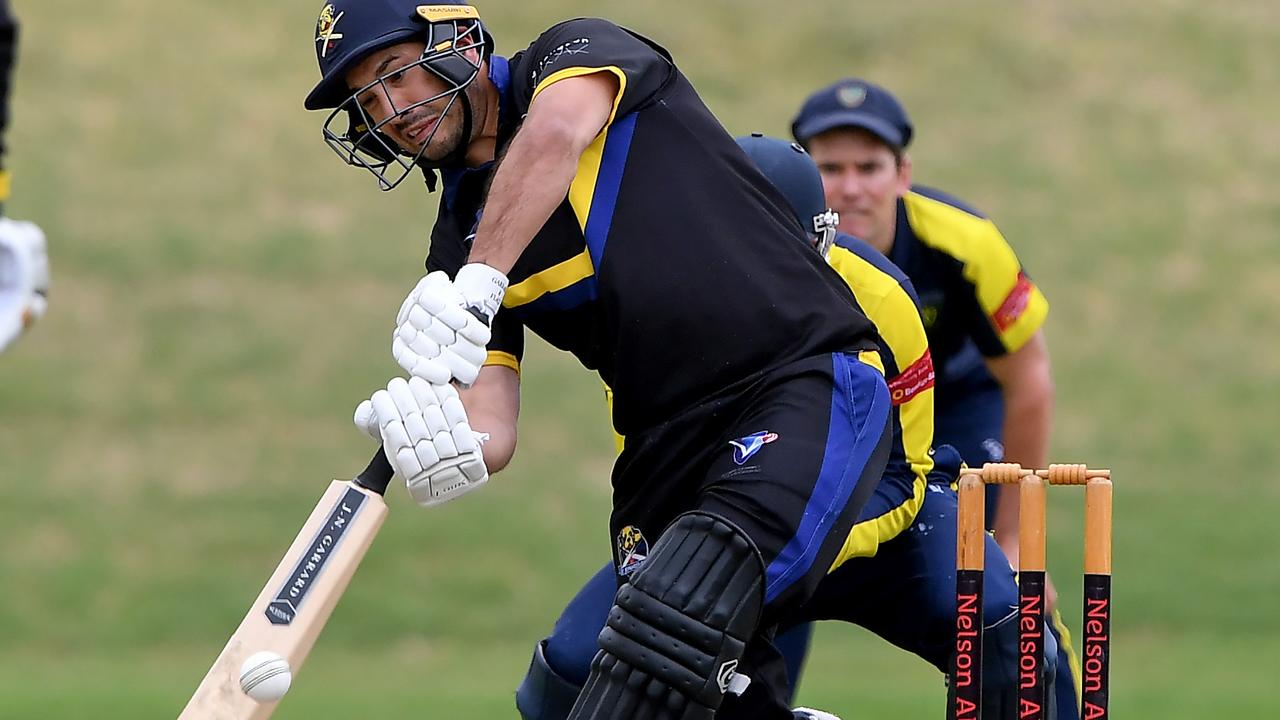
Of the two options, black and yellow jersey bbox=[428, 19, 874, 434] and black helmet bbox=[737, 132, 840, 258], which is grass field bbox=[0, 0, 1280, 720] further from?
black and yellow jersey bbox=[428, 19, 874, 434]

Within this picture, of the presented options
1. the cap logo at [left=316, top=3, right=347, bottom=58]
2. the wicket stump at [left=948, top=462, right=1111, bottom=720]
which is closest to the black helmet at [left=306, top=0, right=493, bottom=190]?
the cap logo at [left=316, top=3, right=347, bottom=58]

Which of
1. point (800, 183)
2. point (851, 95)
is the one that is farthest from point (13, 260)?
point (800, 183)

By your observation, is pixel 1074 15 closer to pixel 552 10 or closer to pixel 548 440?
pixel 552 10

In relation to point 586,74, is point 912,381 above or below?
above

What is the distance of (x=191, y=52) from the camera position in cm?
1938

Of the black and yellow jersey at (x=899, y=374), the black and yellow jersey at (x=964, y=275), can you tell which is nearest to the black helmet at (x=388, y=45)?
the black and yellow jersey at (x=899, y=374)

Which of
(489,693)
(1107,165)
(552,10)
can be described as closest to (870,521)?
(489,693)

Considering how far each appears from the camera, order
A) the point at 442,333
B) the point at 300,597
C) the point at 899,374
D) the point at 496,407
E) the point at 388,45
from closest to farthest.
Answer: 1. the point at 442,333
2. the point at 300,597
3. the point at 388,45
4. the point at 496,407
5. the point at 899,374

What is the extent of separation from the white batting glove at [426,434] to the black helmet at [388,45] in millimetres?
466

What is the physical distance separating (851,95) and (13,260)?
11.5ft

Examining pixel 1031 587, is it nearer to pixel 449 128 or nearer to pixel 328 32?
pixel 449 128

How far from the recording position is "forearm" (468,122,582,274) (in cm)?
394

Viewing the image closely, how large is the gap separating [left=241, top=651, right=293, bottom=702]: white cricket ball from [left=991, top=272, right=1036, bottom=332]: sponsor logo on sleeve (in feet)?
8.33

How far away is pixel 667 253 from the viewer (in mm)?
4086
